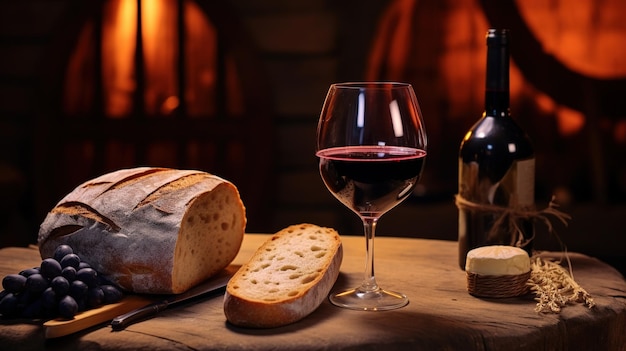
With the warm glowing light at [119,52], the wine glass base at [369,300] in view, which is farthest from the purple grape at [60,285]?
the warm glowing light at [119,52]

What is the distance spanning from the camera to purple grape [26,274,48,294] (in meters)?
1.38

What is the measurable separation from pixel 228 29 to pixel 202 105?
11.1 inches

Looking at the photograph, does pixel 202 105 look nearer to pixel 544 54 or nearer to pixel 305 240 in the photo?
pixel 544 54

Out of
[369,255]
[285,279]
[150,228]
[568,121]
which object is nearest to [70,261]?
[150,228]

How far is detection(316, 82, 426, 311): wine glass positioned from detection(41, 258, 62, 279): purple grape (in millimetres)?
458

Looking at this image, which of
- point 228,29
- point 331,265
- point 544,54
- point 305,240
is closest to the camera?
point 331,265

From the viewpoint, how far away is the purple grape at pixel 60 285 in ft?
4.51

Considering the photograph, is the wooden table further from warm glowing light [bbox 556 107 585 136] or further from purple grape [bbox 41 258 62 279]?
warm glowing light [bbox 556 107 585 136]

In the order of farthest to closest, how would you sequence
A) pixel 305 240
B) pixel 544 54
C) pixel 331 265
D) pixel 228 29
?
pixel 228 29 → pixel 544 54 → pixel 305 240 → pixel 331 265

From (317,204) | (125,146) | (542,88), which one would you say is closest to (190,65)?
(125,146)

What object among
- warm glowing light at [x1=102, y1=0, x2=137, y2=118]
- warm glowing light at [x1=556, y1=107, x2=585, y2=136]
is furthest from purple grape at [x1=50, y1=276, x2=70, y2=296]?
warm glowing light at [x1=556, y1=107, x2=585, y2=136]

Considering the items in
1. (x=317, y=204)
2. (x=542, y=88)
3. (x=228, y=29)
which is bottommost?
(x=317, y=204)

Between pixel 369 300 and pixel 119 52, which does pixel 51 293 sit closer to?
pixel 369 300

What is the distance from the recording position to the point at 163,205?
1.55 metres
